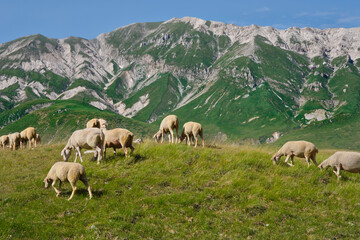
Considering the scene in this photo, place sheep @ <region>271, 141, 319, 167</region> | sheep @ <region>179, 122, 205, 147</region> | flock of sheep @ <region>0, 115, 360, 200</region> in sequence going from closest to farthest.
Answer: flock of sheep @ <region>0, 115, 360, 200</region> < sheep @ <region>271, 141, 319, 167</region> < sheep @ <region>179, 122, 205, 147</region>

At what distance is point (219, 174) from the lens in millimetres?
15312

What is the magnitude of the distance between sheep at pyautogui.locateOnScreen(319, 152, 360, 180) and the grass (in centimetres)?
54

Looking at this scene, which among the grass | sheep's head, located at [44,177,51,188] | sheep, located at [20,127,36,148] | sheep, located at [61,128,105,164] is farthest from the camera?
sheep, located at [20,127,36,148]

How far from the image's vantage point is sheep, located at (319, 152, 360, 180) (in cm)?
1612

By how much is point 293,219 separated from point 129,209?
23.7ft

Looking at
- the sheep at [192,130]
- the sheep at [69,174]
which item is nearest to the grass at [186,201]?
the sheep at [69,174]

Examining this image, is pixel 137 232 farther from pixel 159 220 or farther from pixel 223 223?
pixel 223 223

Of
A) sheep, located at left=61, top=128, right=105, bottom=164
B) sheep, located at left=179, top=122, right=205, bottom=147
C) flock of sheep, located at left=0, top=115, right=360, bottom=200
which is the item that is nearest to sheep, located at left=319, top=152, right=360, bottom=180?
flock of sheep, located at left=0, top=115, right=360, bottom=200

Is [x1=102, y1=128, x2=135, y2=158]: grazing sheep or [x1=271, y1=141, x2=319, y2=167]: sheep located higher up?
[x1=102, y1=128, x2=135, y2=158]: grazing sheep

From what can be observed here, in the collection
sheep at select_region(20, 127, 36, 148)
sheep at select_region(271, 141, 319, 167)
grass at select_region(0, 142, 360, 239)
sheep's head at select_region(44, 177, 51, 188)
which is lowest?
grass at select_region(0, 142, 360, 239)

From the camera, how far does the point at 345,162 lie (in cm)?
1636

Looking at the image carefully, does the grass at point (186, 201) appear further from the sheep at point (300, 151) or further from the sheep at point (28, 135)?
the sheep at point (28, 135)

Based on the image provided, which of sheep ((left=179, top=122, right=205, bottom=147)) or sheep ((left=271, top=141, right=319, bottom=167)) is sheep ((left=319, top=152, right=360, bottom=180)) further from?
sheep ((left=179, top=122, right=205, bottom=147))

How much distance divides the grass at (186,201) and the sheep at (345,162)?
536 mm
